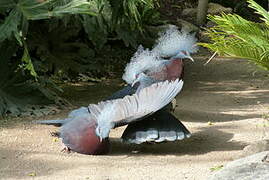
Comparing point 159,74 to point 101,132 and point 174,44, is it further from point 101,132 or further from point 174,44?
point 101,132

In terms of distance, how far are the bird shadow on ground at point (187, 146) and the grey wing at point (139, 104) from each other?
0.35 meters

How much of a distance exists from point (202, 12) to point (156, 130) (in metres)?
7.61

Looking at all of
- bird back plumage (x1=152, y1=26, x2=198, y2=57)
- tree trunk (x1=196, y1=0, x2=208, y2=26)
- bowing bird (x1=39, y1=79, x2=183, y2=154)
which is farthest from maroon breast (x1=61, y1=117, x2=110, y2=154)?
tree trunk (x1=196, y1=0, x2=208, y2=26)

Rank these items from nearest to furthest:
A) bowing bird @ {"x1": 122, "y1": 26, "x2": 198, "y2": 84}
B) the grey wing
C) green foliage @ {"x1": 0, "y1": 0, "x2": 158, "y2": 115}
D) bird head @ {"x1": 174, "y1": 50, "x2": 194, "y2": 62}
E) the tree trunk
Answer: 1. the grey wing
2. bowing bird @ {"x1": 122, "y1": 26, "x2": 198, "y2": 84}
3. bird head @ {"x1": 174, "y1": 50, "x2": 194, "y2": 62}
4. green foliage @ {"x1": 0, "y1": 0, "x2": 158, "y2": 115}
5. the tree trunk

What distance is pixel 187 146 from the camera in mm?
4941

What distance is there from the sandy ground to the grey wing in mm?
309

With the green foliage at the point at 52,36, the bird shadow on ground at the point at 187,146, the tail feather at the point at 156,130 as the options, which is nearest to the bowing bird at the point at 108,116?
the tail feather at the point at 156,130

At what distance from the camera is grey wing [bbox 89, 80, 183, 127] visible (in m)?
4.51

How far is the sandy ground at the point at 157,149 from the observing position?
13.8 feet

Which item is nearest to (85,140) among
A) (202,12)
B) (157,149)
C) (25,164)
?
(25,164)

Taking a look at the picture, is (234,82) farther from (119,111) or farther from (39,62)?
(119,111)

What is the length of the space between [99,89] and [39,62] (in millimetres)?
892

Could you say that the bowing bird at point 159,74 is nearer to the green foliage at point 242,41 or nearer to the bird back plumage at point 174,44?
the bird back plumage at point 174,44

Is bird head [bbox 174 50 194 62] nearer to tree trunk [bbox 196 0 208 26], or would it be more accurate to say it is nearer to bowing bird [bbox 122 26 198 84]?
bowing bird [bbox 122 26 198 84]
